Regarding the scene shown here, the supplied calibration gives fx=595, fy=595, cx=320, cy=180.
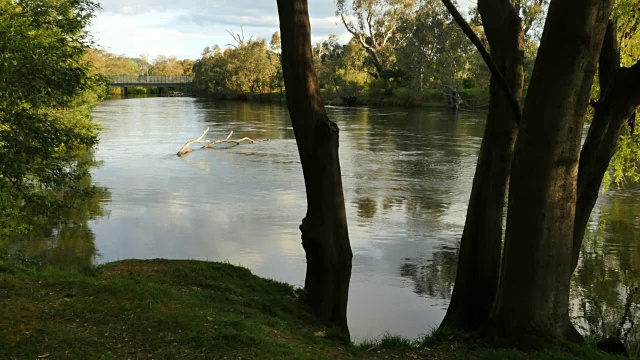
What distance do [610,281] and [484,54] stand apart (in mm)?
6919

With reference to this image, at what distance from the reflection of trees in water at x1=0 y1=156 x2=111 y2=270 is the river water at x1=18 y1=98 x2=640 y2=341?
0.37 ft

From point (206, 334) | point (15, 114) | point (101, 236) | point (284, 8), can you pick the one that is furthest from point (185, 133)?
point (206, 334)

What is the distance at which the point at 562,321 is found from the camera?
18.2 feet

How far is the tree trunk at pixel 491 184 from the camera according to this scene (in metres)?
6.65

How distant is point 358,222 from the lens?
15594 mm

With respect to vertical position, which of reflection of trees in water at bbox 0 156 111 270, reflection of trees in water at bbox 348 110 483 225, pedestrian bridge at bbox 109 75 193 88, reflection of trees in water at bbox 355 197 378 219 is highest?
pedestrian bridge at bbox 109 75 193 88

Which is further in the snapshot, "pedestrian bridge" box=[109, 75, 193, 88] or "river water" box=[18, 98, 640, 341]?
"pedestrian bridge" box=[109, 75, 193, 88]

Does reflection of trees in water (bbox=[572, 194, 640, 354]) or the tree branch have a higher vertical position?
the tree branch

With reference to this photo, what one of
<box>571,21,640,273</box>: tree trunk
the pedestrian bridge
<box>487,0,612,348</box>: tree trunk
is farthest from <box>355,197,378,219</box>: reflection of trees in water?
the pedestrian bridge

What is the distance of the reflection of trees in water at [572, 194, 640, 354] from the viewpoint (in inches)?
341

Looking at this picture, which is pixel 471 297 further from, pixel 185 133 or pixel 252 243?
pixel 185 133

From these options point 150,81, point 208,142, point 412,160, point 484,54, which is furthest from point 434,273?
point 150,81

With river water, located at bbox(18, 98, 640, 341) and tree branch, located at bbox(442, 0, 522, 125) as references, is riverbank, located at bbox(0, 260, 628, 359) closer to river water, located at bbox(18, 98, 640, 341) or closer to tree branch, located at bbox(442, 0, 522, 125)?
tree branch, located at bbox(442, 0, 522, 125)

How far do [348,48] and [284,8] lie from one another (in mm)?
63033
